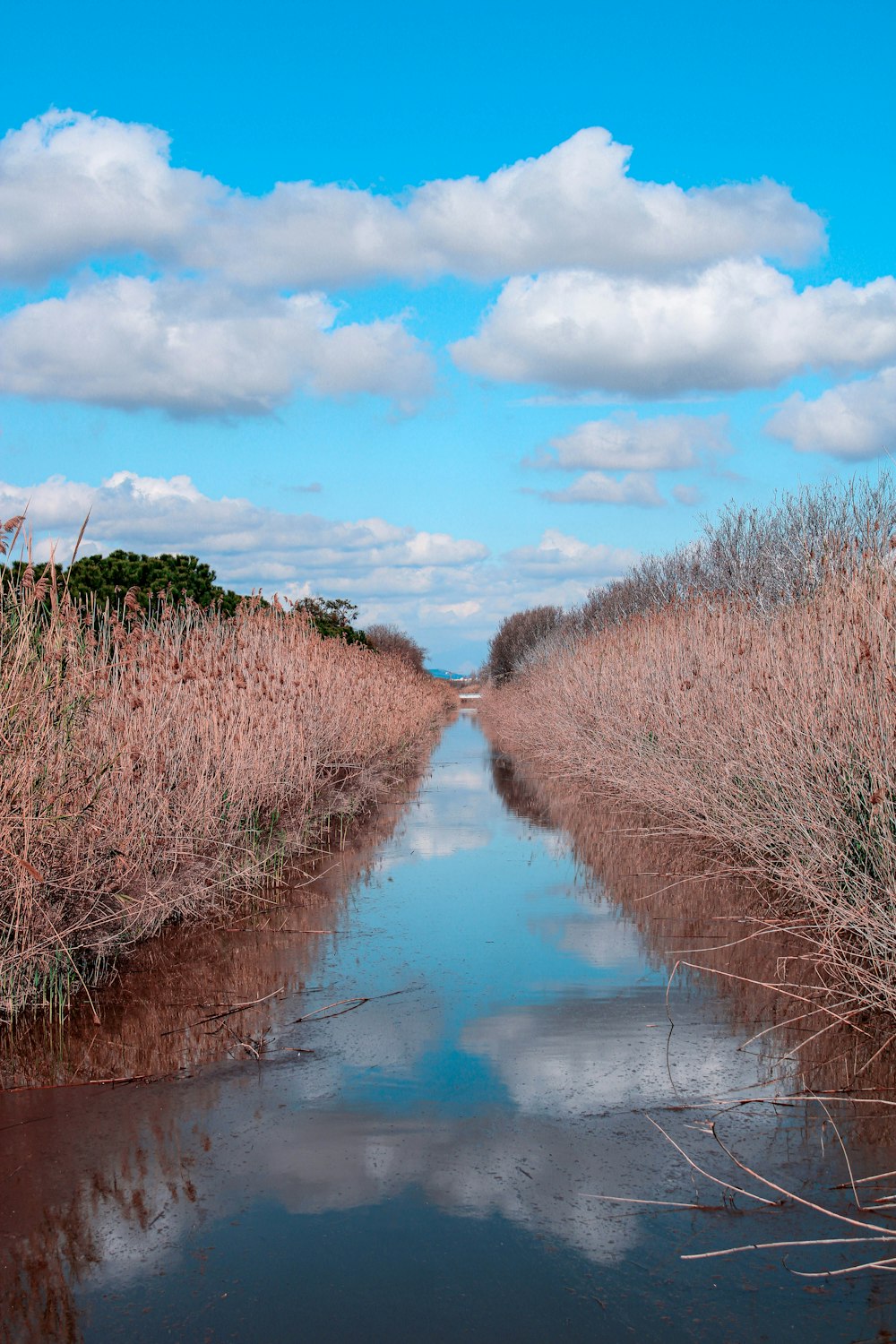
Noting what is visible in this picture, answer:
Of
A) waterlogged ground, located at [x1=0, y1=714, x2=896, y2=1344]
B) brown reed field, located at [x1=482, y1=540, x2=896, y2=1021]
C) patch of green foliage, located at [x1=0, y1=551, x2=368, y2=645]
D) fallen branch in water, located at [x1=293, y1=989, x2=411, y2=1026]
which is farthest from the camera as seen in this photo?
patch of green foliage, located at [x1=0, y1=551, x2=368, y2=645]

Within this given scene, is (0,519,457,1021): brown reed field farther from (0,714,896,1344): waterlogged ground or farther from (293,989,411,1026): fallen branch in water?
(293,989,411,1026): fallen branch in water

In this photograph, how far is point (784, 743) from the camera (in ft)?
27.6

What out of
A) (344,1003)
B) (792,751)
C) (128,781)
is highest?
(792,751)

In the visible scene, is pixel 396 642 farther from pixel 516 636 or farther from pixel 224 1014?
pixel 224 1014

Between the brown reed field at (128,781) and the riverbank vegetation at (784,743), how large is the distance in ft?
13.8

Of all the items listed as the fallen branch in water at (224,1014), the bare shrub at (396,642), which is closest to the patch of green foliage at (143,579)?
the fallen branch in water at (224,1014)

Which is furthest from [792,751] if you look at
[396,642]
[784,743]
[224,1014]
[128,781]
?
[396,642]

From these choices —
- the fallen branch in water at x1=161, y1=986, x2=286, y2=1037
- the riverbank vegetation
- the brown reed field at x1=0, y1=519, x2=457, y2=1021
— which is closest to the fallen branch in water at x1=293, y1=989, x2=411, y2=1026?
the fallen branch in water at x1=161, y1=986, x2=286, y2=1037

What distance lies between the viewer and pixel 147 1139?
449cm

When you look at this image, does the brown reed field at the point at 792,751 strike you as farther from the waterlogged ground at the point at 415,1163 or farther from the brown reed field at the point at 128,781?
the brown reed field at the point at 128,781

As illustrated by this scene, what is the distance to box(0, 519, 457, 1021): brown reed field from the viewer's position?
19.8ft

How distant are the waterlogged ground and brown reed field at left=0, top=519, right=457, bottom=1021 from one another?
0.51 m

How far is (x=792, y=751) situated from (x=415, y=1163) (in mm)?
5042

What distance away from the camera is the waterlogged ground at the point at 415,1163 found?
10.9 feet
